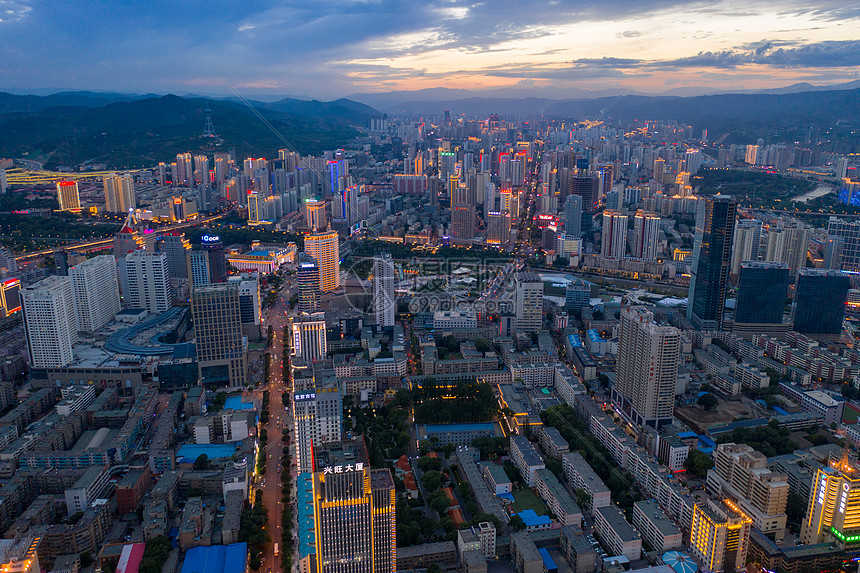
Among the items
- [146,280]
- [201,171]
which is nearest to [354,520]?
[146,280]

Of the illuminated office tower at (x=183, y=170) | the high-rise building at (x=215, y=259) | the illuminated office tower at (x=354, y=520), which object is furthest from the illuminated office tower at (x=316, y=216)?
the illuminated office tower at (x=354, y=520)

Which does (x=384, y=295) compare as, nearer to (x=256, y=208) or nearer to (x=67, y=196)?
(x=256, y=208)

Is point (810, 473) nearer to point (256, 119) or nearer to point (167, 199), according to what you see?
point (167, 199)

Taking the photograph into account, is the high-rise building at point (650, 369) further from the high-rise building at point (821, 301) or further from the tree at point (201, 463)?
the tree at point (201, 463)

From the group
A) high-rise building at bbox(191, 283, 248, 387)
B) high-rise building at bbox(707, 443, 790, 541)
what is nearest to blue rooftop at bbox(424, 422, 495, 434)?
high-rise building at bbox(707, 443, 790, 541)

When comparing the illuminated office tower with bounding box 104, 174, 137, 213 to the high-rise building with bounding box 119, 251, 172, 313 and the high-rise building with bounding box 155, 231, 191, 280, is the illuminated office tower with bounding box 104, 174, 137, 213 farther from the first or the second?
the high-rise building with bounding box 119, 251, 172, 313
